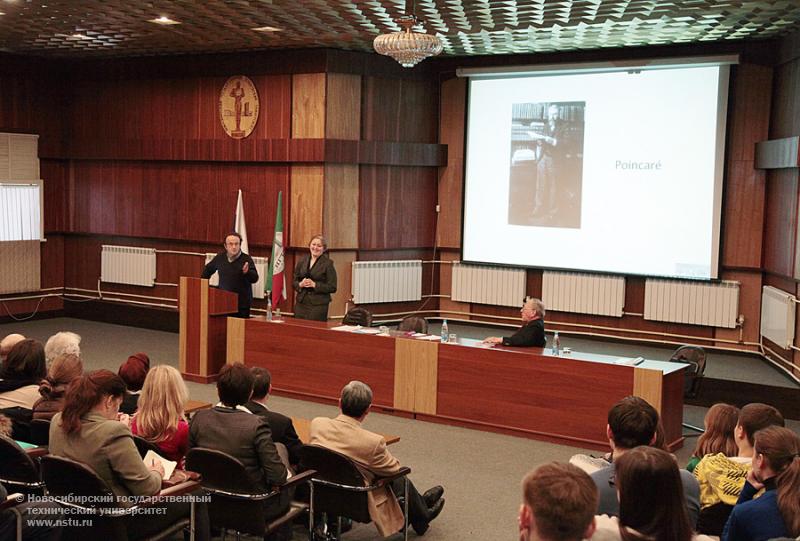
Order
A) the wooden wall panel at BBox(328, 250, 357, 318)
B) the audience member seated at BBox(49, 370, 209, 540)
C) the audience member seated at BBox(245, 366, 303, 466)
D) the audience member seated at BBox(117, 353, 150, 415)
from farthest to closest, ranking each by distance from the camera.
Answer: the wooden wall panel at BBox(328, 250, 357, 318) → the audience member seated at BBox(117, 353, 150, 415) → the audience member seated at BBox(245, 366, 303, 466) → the audience member seated at BBox(49, 370, 209, 540)

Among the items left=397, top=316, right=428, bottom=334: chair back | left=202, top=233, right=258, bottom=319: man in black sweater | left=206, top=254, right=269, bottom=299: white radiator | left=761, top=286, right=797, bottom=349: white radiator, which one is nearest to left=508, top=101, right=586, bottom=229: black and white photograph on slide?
left=761, top=286, right=797, bottom=349: white radiator

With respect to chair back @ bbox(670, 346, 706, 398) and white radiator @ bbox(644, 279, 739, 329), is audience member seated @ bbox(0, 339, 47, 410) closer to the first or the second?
chair back @ bbox(670, 346, 706, 398)

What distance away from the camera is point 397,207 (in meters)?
11.9

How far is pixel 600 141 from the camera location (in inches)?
434

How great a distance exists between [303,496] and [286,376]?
3.65m

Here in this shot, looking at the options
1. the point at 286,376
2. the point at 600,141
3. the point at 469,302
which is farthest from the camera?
the point at 469,302

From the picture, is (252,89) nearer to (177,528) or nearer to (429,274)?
(429,274)

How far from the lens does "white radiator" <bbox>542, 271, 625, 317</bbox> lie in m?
11.0

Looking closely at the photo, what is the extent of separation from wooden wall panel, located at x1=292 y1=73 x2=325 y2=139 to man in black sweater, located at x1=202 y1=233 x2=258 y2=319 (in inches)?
89.5

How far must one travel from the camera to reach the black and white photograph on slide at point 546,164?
1120cm

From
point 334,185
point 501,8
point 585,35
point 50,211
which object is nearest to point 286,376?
point 334,185

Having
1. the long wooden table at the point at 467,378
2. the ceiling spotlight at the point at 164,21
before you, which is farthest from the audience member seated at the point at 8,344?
the ceiling spotlight at the point at 164,21

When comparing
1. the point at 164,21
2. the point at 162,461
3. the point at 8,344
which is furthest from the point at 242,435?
the point at 164,21

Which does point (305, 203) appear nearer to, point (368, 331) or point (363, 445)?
point (368, 331)
